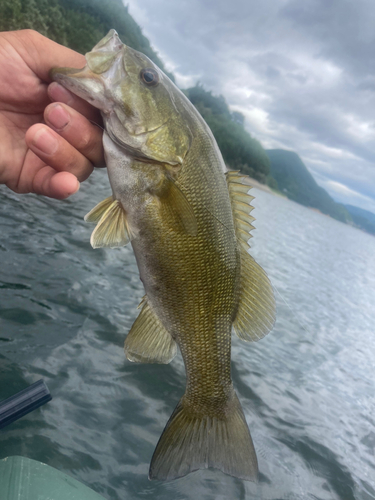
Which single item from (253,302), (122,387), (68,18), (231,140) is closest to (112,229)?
(253,302)

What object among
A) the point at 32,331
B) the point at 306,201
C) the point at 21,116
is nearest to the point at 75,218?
the point at 32,331

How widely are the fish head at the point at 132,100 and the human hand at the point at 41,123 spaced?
0.84 feet

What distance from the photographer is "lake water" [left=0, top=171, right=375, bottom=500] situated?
3.65 meters

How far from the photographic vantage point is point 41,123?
8.49ft

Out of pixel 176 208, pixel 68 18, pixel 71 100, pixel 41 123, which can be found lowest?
pixel 176 208

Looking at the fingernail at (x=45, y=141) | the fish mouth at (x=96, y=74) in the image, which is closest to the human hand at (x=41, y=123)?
the fingernail at (x=45, y=141)

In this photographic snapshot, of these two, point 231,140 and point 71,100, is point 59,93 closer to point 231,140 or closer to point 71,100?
point 71,100

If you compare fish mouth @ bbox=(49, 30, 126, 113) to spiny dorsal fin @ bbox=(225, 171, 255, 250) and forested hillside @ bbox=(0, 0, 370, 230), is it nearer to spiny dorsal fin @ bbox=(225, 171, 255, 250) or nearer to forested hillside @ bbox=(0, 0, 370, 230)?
spiny dorsal fin @ bbox=(225, 171, 255, 250)

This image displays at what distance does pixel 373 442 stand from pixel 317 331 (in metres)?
4.28

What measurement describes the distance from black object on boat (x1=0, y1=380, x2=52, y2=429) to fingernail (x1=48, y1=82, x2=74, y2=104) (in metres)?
2.33

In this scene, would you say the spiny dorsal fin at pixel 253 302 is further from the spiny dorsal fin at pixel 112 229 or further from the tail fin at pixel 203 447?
the spiny dorsal fin at pixel 112 229

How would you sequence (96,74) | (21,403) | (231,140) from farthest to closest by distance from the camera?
(231,140), (21,403), (96,74)

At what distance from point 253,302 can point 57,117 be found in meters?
1.82

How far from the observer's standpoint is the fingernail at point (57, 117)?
228 cm
